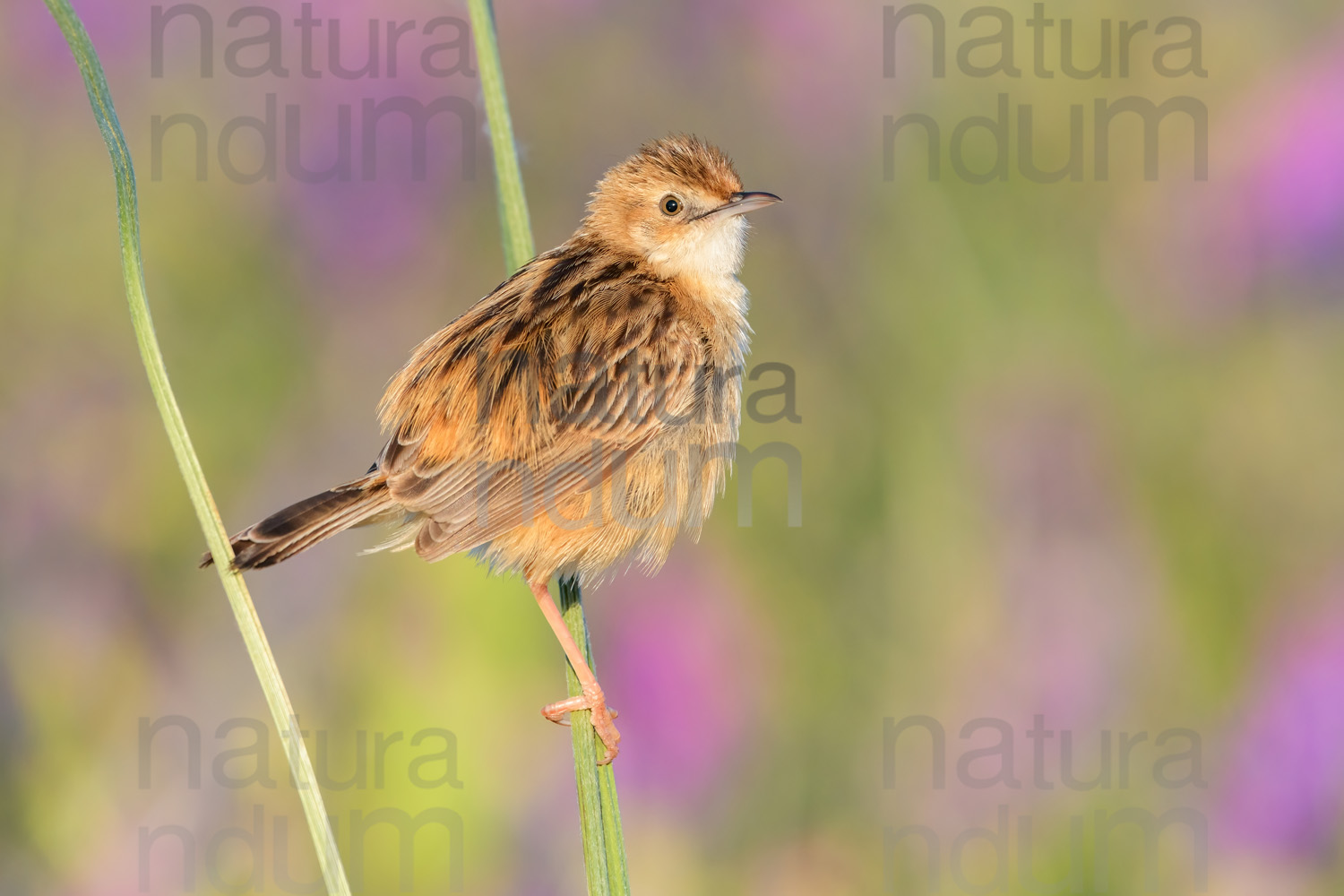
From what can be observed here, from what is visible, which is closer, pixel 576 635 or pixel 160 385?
pixel 160 385

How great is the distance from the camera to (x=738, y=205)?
393 cm

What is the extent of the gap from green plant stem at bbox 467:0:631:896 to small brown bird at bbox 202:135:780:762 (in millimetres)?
163

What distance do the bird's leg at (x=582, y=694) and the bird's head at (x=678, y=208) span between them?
3.83 ft

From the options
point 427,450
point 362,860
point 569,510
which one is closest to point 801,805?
point 362,860

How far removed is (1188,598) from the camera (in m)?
5.19

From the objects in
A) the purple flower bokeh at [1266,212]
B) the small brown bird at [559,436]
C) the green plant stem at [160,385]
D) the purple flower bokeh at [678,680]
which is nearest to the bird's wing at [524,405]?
the small brown bird at [559,436]

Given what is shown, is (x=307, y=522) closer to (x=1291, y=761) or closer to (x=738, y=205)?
(x=738, y=205)

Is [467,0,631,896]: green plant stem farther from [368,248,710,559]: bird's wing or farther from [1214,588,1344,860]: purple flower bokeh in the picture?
[1214,588,1344,860]: purple flower bokeh

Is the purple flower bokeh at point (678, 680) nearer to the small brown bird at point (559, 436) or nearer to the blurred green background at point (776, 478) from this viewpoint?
the blurred green background at point (776, 478)

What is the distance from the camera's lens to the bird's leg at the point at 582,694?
3.21 meters

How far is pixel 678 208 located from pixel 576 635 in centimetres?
157

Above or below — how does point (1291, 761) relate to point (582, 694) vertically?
below

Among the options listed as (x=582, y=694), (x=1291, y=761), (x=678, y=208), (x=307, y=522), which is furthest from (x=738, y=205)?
(x=1291, y=761)

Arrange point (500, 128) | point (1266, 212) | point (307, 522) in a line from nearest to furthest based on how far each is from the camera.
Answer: point (500, 128) → point (307, 522) → point (1266, 212)
